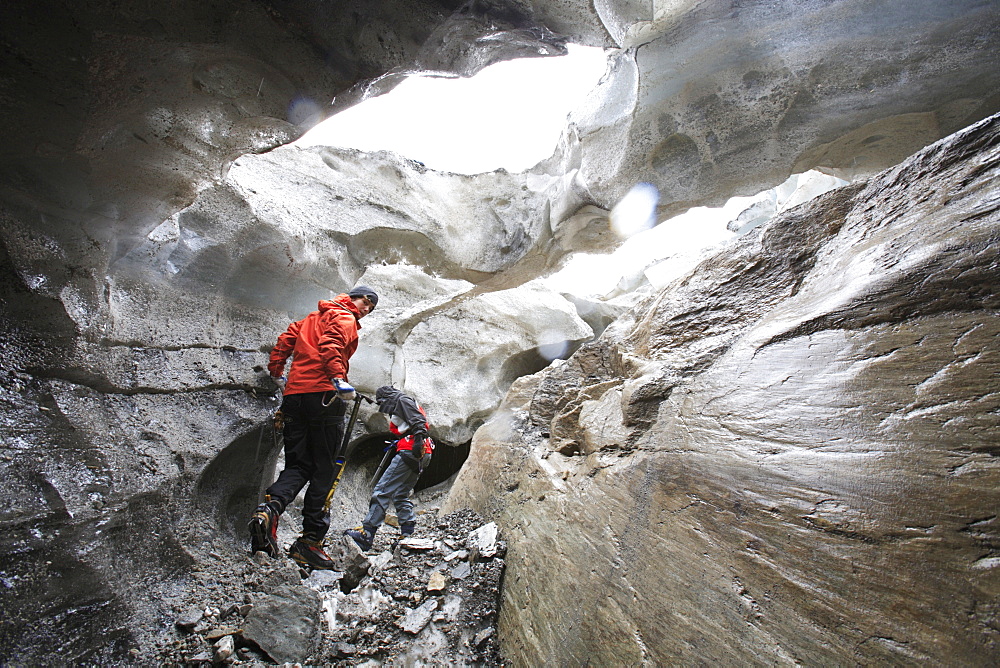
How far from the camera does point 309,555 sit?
2.97 m

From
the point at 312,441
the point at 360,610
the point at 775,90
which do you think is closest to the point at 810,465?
the point at 360,610

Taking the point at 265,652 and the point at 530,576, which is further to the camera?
the point at 530,576

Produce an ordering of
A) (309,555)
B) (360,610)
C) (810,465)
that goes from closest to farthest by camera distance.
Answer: (810,465) → (360,610) → (309,555)

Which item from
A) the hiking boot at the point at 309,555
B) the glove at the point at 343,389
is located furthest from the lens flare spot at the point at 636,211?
the hiking boot at the point at 309,555

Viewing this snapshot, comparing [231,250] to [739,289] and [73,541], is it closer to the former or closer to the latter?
[73,541]

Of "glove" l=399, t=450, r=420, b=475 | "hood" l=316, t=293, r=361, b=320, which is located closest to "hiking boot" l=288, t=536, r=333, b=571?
"glove" l=399, t=450, r=420, b=475

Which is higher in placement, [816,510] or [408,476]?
[816,510]

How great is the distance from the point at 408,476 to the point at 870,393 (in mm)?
3755

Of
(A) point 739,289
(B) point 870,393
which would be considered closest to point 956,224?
(B) point 870,393

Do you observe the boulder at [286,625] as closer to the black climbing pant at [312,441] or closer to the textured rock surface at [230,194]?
the black climbing pant at [312,441]

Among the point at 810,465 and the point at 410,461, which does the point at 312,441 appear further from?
the point at 810,465

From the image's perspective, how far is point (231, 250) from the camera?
443cm

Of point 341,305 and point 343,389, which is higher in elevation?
point 341,305

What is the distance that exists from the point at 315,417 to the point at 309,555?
88 centimetres
